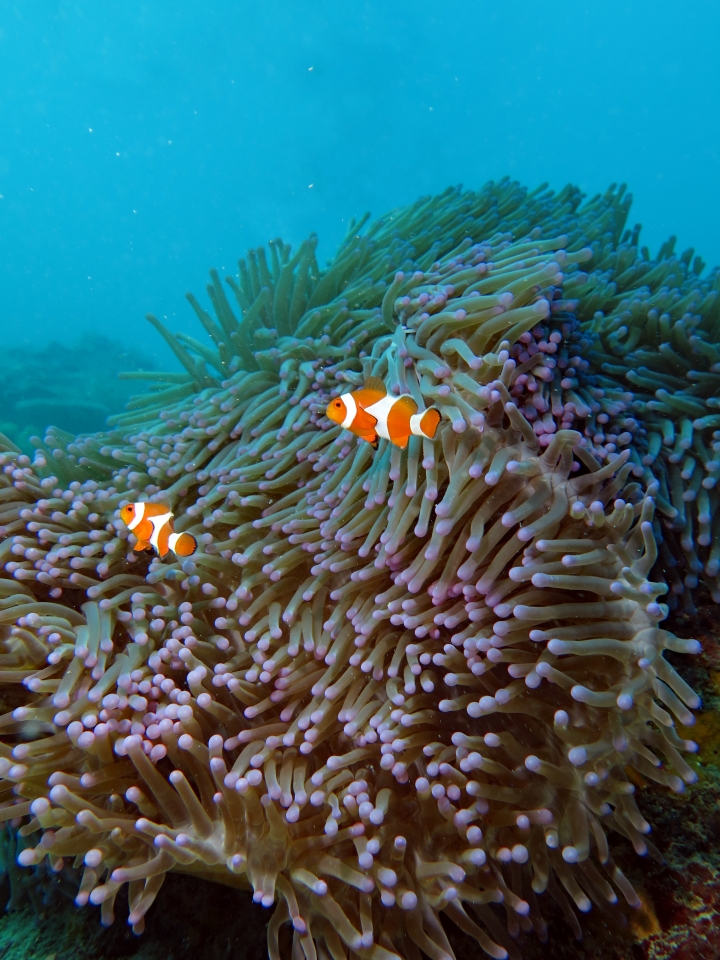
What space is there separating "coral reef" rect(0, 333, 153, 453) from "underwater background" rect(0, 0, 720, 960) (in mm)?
15325

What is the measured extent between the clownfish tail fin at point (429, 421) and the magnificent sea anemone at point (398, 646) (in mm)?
175

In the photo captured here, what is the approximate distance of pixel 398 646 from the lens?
6.37 feet

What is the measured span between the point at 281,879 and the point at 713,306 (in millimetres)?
2842

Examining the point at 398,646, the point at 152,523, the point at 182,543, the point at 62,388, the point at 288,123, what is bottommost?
the point at 398,646

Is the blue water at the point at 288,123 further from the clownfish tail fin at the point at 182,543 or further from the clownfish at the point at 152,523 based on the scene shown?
the clownfish tail fin at the point at 182,543

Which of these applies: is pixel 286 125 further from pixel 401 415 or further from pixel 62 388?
pixel 401 415

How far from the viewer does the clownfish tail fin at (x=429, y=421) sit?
157 centimetres

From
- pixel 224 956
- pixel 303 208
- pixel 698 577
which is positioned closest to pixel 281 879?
pixel 224 956

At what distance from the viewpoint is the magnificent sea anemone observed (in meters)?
1.73

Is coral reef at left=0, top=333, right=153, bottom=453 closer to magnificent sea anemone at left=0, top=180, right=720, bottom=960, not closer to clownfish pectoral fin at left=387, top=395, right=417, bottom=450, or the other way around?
magnificent sea anemone at left=0, top=180, right=720, bottom=960

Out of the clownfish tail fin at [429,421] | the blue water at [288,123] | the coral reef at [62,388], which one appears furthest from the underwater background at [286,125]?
the clownfish tail fin at [429,421]

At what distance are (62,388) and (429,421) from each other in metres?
15.4

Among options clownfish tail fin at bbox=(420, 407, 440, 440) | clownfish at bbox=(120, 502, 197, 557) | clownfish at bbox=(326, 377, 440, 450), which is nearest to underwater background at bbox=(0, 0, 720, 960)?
clownfish at bbox=(120, 502, 197, 557)

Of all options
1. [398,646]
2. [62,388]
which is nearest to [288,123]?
[62,388]
